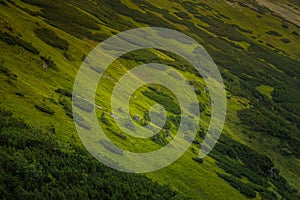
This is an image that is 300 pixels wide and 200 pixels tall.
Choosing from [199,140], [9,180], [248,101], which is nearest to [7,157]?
[9,180]

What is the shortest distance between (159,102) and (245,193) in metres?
17.8

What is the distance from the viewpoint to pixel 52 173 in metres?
22.4

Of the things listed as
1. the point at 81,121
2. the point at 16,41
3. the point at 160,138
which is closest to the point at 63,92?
the point at 81,121

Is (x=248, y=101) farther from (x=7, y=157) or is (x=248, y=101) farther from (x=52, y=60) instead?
(x=7, y=157)

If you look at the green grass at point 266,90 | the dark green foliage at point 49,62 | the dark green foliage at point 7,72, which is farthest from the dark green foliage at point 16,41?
the green grass at point 266,90

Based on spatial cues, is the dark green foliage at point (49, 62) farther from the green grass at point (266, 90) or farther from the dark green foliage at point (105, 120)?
the green grass at point (266, 90)

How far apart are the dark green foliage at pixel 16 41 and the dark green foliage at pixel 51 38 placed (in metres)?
6.83

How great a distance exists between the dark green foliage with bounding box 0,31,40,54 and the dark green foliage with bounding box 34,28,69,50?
6.83 m

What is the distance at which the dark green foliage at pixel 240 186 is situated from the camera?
39219 mm

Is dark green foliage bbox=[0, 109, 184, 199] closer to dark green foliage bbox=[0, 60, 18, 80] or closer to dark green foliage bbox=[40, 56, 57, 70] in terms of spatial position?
dark green foliage bbox=[0, 60, 18, 80]

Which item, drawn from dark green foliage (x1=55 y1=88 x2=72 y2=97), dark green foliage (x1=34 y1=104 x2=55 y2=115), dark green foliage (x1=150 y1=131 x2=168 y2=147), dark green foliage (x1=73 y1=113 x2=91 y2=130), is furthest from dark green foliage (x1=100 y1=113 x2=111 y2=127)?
dark green foliage (x1=34 y1=104 x2=55 y2=115)

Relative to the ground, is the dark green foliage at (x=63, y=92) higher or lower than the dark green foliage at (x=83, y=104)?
higher

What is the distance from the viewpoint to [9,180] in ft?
64.7

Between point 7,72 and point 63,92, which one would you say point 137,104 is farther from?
point 7,72
